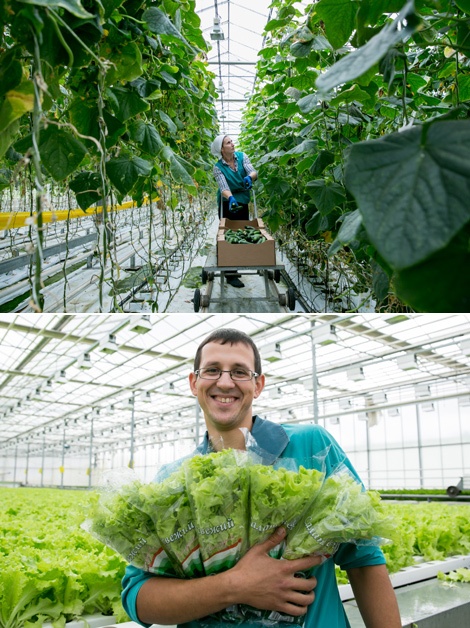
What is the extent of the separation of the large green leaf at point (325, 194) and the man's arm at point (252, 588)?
142 cm

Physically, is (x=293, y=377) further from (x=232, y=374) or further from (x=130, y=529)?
(x=130, y=529)

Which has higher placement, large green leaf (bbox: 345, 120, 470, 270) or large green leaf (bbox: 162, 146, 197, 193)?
large green leaf (bbox: 162, 146, 197, 193)

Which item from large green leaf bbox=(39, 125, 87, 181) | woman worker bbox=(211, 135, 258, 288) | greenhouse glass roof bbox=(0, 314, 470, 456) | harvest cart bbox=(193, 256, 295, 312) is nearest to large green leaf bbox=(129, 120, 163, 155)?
large green leaf bbox=(39, 125, 87, 181)

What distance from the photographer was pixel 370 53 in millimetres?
483

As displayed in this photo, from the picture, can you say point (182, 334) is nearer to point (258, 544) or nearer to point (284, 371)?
point (284, 371)

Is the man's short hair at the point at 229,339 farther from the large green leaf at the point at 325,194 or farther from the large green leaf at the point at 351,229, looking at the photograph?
the large green leaf at the point at 325,194

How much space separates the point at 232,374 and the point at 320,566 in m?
0.39

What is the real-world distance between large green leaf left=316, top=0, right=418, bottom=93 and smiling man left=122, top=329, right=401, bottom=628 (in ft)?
2.15

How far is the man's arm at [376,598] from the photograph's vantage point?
1.06m

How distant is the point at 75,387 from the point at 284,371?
4.90 metres

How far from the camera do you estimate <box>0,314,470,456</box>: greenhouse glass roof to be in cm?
699

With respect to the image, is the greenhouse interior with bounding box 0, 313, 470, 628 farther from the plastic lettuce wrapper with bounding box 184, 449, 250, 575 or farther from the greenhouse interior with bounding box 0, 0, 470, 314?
the greenhouse interior with bounding box 0, 0, 470, 314

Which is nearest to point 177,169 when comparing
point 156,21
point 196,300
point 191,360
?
point 156,21

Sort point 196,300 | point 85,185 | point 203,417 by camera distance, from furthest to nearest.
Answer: point 196,300 → point 203,417 → point 85,185
